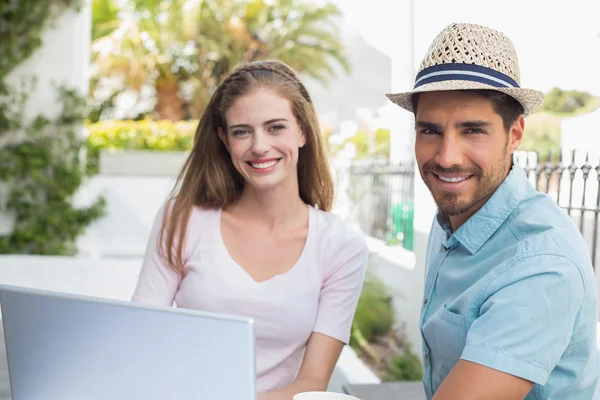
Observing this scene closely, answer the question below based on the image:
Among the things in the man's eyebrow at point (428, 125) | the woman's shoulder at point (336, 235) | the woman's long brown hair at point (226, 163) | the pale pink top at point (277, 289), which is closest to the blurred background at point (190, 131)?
the woman's long brown hair at point (226, 163)

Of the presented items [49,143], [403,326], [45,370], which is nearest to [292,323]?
[45,370]

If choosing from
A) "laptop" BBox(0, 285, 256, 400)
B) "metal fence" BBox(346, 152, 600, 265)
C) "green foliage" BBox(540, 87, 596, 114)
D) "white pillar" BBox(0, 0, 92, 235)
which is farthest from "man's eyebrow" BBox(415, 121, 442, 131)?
"green foliage" BBox(540, 87, 596, 114)

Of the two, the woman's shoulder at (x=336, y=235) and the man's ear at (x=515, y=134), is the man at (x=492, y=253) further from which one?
the woman's shoulder at (x=336, y=235)

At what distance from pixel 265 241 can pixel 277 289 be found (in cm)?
18

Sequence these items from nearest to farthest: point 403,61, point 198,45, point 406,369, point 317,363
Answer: point 317,363 < point 406,369 < point 403,61 < point 198,45

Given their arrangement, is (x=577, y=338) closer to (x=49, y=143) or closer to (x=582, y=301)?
(x=582, y=301)

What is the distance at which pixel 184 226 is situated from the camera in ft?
7.14

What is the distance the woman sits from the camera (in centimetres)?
208

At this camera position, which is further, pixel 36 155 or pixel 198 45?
pixel 198 45

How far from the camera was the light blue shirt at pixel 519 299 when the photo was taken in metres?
1.29

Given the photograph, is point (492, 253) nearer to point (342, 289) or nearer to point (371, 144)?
point (342, 289)

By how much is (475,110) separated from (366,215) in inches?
247

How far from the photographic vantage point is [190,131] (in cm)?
1098

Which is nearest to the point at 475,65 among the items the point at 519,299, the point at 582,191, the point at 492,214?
the point at 492,214
